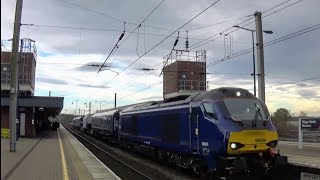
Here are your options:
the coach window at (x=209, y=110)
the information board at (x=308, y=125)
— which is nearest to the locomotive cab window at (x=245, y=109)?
the coach window at (x=209, y=110)

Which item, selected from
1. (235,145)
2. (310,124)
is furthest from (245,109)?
(310,124)

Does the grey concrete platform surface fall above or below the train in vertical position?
below

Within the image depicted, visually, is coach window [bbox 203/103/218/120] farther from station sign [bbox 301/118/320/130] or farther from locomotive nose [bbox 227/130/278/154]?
station sign [bbox 301/118/320/130]

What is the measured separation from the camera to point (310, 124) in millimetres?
29219

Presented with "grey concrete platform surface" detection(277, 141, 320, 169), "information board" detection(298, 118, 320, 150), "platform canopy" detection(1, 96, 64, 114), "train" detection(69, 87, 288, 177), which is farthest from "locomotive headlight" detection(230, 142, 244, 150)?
"platform canopy" detection(1, 96, 64, 114)

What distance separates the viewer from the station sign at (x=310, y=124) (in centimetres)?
2884

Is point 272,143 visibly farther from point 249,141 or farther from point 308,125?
point 308,125

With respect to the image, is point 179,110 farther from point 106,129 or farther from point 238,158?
point 106,129

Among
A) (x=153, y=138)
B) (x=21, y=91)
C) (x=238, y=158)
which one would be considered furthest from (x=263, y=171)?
(x=21, y=91)

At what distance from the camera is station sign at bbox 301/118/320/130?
28844mm

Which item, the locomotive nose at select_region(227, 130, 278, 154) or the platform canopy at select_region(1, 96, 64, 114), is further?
the platform canopy at select_region(1, 96, 64, 114)

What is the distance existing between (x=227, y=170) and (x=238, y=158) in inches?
19.0

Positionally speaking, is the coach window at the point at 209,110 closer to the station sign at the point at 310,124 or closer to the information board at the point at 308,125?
the information board at the point at 308,125

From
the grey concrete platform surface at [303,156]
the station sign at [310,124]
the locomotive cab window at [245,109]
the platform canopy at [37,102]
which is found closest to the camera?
the locomotive cab window at [245,109]
